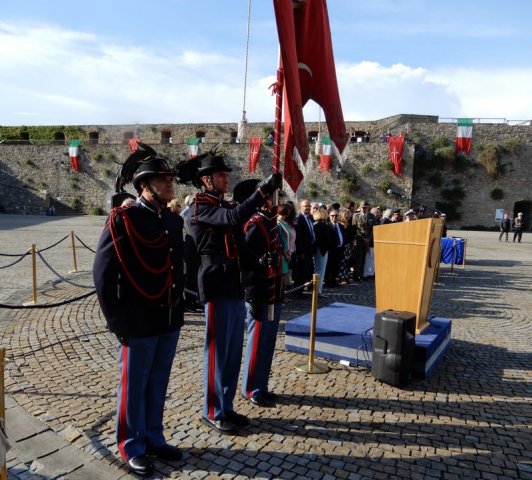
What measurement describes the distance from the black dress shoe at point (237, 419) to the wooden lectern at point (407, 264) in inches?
97.3

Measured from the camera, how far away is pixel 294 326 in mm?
5438

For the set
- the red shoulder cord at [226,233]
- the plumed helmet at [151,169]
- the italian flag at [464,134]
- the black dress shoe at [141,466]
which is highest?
the italian flag at [464,134]

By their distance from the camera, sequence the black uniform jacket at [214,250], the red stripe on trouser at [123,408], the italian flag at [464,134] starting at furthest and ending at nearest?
the italian flag at [464,134]
the black uniform jacket at [214,250]
the red stripe on trouser at [123,408]

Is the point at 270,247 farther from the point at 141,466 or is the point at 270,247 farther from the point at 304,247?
the point at 304,247

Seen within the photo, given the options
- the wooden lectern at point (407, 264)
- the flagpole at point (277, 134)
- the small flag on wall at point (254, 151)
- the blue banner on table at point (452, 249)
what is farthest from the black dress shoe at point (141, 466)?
the small flag on wall at point (254, 151)

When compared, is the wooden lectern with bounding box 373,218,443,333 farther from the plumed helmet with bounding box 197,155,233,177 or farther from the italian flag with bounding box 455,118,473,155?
the italian flag with bounding box 455,118,473,155

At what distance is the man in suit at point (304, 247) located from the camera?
27.1ft

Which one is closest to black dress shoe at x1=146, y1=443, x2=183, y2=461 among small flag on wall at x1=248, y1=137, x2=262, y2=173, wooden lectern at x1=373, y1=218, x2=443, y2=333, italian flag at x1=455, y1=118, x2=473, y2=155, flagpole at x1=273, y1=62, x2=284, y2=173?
flagpole at x1=273, y1=62, x2=284, y2=173

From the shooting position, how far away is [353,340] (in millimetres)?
5090

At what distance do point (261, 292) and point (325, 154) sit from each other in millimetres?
32427

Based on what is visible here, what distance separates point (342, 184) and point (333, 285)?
26.8 meters

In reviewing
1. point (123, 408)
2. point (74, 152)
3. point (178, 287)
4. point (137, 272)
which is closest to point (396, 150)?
point (74, 152)

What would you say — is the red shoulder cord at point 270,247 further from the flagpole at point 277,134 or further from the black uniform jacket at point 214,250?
the black uniform jacket at point 214,250

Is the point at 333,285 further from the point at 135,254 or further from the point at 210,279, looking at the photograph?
the point at 135,254
